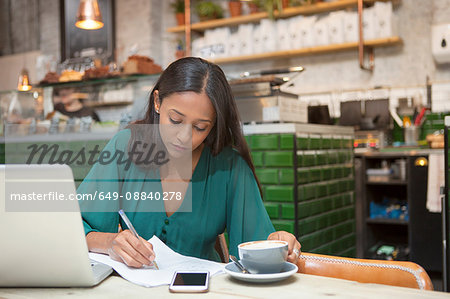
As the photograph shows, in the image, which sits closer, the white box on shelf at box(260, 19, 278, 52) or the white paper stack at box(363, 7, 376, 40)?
the white paper stack at box(363, 7, 376, 40)

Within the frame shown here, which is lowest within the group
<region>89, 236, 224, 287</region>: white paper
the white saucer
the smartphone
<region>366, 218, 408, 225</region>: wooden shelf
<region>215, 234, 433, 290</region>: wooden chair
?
<region>366, 218, 408, 225</region>: wooden shelf

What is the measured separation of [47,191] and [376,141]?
13.4 ft

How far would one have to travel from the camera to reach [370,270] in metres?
1.10

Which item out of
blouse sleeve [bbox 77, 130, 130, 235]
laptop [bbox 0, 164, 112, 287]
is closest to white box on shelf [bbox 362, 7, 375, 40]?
blouse sleeve [bbox 77, 130, 130, 235]

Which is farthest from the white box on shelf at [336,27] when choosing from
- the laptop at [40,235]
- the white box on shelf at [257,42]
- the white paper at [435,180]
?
the laptop at [40,235]

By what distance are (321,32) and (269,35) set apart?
585 mm

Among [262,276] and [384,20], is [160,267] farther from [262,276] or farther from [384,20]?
[384,20]

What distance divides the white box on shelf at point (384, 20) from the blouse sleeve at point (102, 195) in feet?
13.2

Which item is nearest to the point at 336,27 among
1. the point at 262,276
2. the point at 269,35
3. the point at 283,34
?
the point at 283,34

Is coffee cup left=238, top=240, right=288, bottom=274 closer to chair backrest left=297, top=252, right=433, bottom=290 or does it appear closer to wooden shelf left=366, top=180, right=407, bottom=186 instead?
chair backrest left=297, top=252, right=433, bottom=290

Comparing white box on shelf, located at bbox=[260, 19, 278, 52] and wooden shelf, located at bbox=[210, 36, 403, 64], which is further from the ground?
white box on shelf, located at bbox=[260, 19, 278, 52]

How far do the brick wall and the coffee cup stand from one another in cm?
175

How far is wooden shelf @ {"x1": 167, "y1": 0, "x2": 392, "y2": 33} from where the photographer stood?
5.08m

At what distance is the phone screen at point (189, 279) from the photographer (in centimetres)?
85
